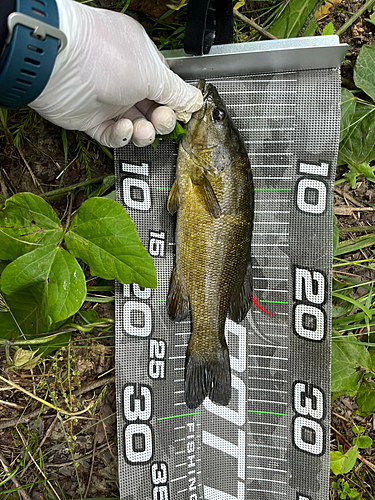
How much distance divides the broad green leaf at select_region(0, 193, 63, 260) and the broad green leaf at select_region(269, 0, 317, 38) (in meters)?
1.50

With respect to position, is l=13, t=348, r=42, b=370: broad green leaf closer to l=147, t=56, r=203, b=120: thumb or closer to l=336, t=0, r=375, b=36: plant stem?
l=147, t=56, r=203, b=120: thumb

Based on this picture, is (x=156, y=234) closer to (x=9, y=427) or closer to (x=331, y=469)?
(x=9, y=427)

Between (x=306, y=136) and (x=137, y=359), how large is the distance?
1460 millimetres

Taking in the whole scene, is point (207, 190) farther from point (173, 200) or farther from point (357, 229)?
point (357, 229)

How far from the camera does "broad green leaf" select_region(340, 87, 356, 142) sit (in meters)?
1.86

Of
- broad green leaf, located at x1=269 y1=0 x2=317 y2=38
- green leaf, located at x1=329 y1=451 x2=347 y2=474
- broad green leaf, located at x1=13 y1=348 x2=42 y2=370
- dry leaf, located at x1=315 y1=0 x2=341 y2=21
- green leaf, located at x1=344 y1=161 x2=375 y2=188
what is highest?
dry leaf, located at x1=315 y1=0 x2=341 y2=21

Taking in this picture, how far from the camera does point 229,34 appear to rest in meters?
1.70

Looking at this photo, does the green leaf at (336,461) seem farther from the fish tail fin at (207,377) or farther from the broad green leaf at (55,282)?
the broad green leaf at (55,282)

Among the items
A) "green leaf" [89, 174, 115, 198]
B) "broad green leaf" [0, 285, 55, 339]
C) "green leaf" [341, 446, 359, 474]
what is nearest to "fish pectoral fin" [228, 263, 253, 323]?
"green leaf" [89, 174, 115, 198]

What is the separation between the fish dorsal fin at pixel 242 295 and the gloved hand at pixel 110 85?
781mm

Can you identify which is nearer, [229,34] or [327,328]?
[229,34]

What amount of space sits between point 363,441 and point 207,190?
1765mm

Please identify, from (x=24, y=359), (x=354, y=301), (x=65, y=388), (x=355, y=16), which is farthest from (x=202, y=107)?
(x=65, y=388)

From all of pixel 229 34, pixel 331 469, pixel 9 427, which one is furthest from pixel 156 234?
pixel 331 469
